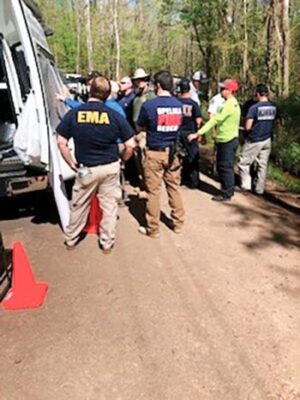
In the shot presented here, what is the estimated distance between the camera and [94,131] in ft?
14.8

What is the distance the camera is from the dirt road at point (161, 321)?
2.90m

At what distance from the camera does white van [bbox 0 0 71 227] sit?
4750 mm

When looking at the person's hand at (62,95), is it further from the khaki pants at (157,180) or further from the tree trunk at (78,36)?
the tree trunk at (78,36)

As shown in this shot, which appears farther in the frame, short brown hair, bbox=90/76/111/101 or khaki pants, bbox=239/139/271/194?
khaki pants, bbox=239/139/271/194

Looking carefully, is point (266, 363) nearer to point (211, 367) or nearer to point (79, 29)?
point (211, 367)

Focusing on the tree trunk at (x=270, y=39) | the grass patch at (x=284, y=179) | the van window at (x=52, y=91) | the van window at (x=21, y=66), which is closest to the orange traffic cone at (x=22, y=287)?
the van window at (x=52, y=91)

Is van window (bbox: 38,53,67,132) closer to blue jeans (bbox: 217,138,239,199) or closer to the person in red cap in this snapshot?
the person in red cap

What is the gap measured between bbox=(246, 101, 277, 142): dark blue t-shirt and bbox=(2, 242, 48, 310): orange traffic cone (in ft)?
14.3

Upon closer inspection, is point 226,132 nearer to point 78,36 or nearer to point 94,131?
point 94,131

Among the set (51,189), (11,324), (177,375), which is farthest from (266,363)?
(51,189)

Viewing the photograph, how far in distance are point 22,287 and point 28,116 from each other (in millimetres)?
1954

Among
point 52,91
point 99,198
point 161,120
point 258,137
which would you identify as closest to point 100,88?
point 161,120

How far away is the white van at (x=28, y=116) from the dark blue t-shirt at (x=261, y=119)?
9.75 feet

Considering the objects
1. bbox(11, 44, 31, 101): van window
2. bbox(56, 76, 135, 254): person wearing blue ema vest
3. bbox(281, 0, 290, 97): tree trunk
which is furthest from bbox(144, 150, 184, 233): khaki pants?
bbox(281, 0, 290, 97): tree trunk
